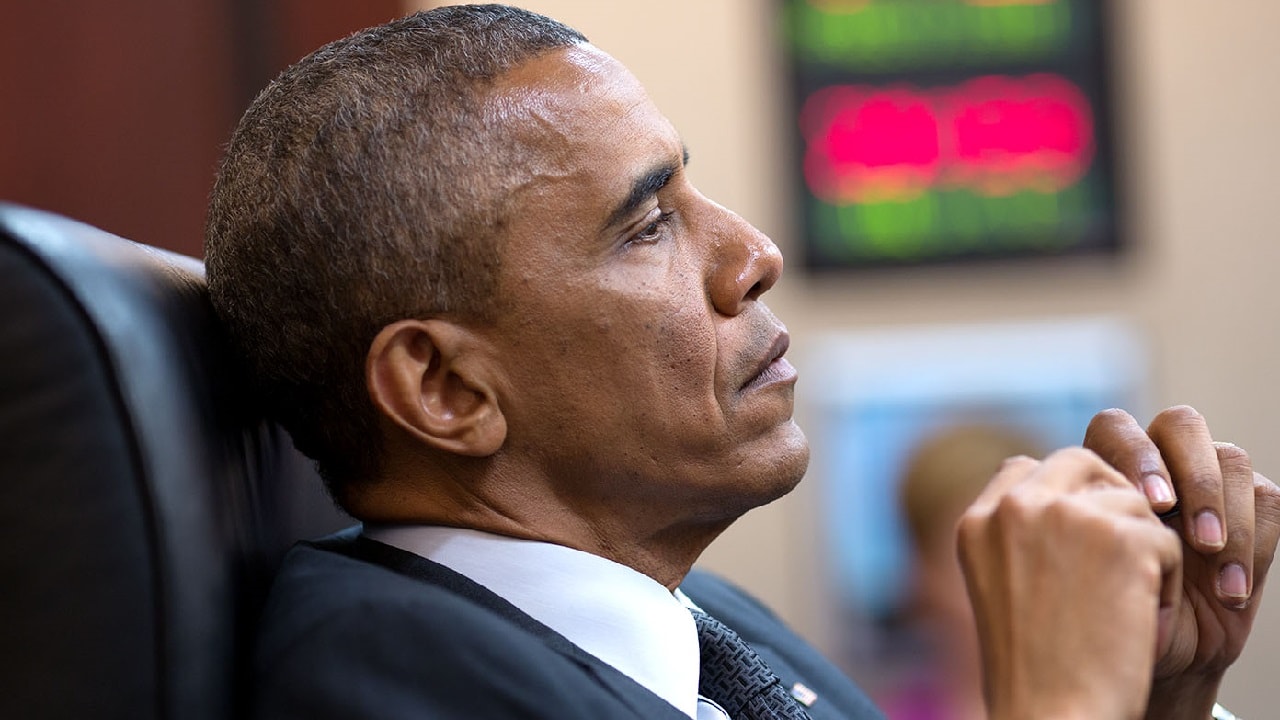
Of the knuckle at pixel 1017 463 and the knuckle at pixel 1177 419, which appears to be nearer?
the knuckle at pixel 1017 463

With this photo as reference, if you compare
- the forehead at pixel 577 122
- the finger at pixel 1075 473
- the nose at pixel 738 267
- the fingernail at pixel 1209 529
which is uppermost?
the forehead at pixel 577 122

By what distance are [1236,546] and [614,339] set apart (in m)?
0.47

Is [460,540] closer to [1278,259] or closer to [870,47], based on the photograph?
[870,47]

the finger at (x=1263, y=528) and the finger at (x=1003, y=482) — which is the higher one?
the finger at (x=1003, y=482)

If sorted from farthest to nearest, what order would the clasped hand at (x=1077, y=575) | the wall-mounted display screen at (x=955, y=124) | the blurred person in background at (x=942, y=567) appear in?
1. the wall-mounted display screen at (x=955, y=124)
2. the blurred person in background at (x=942, y=567)
3. the clasped hand at (x=1077, y=575)

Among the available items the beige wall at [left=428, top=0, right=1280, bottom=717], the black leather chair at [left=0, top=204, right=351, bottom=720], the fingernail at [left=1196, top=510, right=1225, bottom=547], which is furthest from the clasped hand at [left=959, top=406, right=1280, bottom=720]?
the beige wall at [left=428, top=0, right=1280, bottom=717]

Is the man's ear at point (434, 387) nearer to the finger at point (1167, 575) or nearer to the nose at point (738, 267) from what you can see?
the nose at point (738, 267)

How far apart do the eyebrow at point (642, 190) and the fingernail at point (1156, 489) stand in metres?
0.40

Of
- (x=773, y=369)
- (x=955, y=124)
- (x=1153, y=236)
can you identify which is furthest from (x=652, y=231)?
(x=1153, y=236)

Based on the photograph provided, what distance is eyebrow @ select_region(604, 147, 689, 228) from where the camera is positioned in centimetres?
100

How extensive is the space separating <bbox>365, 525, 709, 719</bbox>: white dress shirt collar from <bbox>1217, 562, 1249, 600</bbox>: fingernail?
0.37 m

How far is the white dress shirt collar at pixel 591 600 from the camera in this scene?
94 cm

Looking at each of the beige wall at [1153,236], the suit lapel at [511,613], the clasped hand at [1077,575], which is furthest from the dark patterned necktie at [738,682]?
the beige wall at [1153,236]

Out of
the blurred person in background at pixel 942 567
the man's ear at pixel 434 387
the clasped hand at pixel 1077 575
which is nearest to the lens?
the clasped hand at pixel 1077 575
